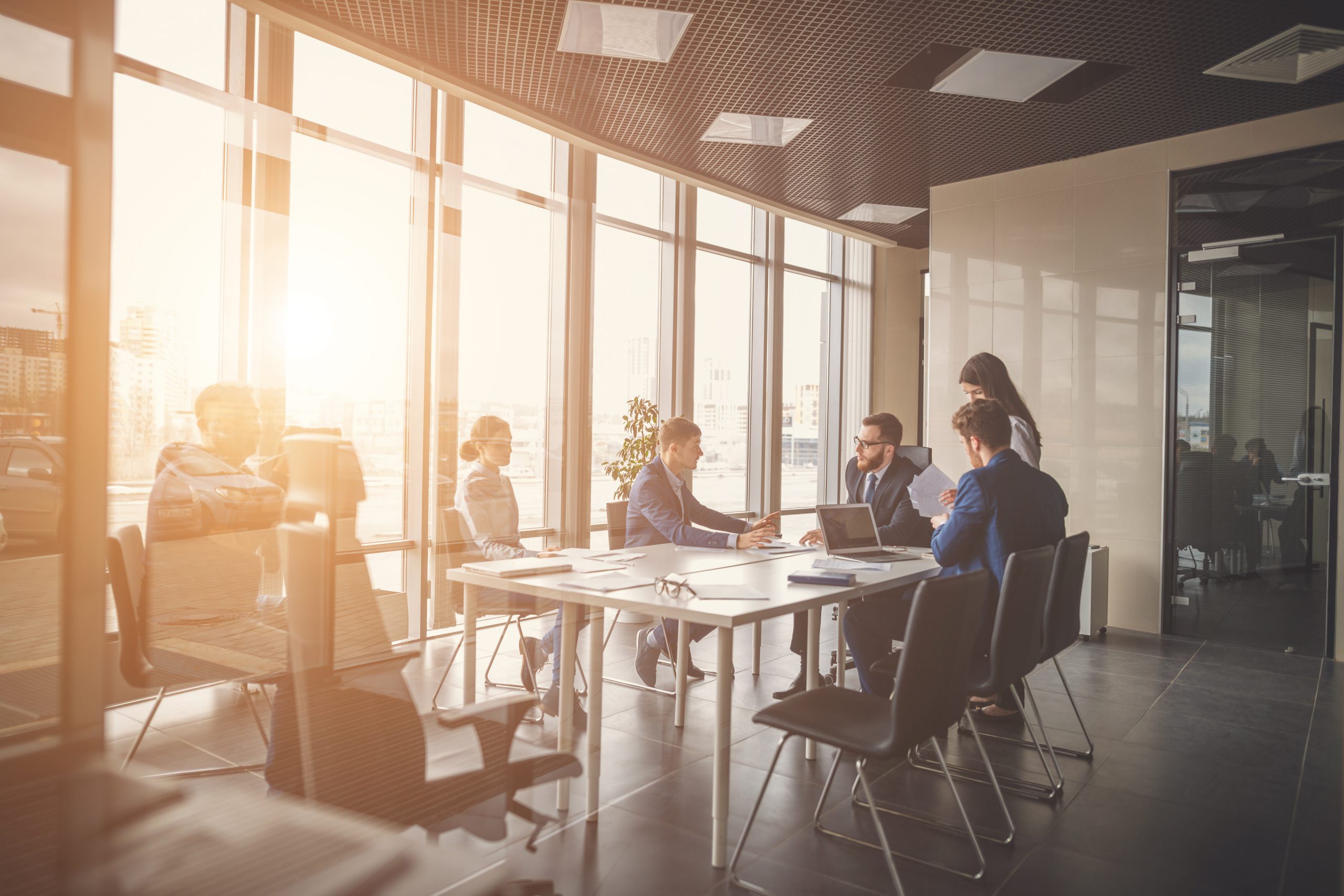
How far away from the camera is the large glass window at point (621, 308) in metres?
6.49

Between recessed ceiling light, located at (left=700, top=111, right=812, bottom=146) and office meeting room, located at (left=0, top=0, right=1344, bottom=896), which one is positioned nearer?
office meeting room, located at (left=0, top=0, right=1344, bottom=896)

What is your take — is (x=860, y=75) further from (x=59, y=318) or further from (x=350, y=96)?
→ (x=59, y=318)

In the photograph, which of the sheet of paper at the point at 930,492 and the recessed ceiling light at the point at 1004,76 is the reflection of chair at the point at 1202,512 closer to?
the sheet of paper at the point at 930,492

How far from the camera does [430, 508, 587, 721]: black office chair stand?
153 centimetres

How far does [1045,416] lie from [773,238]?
3.37 meters

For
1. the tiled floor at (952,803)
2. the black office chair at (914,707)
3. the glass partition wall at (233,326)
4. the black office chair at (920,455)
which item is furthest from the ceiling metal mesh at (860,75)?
the black office chair at (914,707)

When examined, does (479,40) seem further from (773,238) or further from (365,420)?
(773,238)

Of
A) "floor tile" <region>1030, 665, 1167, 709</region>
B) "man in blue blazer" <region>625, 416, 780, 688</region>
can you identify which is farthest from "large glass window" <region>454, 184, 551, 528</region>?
"floor tile" <region>1030, 665, 1167, 709</region>

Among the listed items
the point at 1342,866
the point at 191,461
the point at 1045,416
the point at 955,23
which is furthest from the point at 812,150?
the point at 191,461

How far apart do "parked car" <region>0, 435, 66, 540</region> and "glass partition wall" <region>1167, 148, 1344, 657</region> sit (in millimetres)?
6630

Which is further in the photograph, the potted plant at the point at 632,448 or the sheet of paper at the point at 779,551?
the potted plant at the point at 632,448

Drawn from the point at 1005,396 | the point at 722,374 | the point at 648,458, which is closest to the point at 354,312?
the point at 1005,396

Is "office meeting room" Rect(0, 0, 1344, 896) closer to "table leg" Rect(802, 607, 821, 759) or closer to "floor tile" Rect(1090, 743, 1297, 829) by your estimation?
"floor tile" Rect(1090, 743, 1297, 829)

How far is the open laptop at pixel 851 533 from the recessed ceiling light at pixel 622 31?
8.70ft
